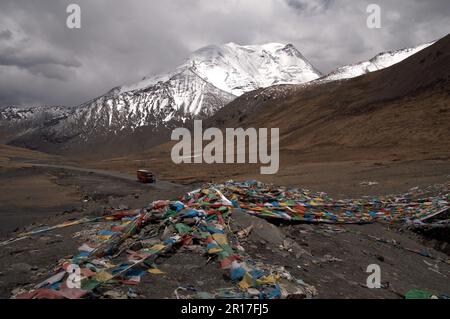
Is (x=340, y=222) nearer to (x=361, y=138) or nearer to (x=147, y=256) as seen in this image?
(x=147, y=256)

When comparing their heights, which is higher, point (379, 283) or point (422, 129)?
point (422, 129)

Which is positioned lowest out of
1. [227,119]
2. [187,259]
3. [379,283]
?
[379,283]

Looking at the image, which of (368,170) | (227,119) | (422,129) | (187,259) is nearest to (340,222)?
(187,259)

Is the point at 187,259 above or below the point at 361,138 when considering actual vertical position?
below

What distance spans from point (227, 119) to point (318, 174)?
8691cm

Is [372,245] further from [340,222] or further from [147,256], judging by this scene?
A: [147,256]

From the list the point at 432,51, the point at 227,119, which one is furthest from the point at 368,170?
the point at 227,119
